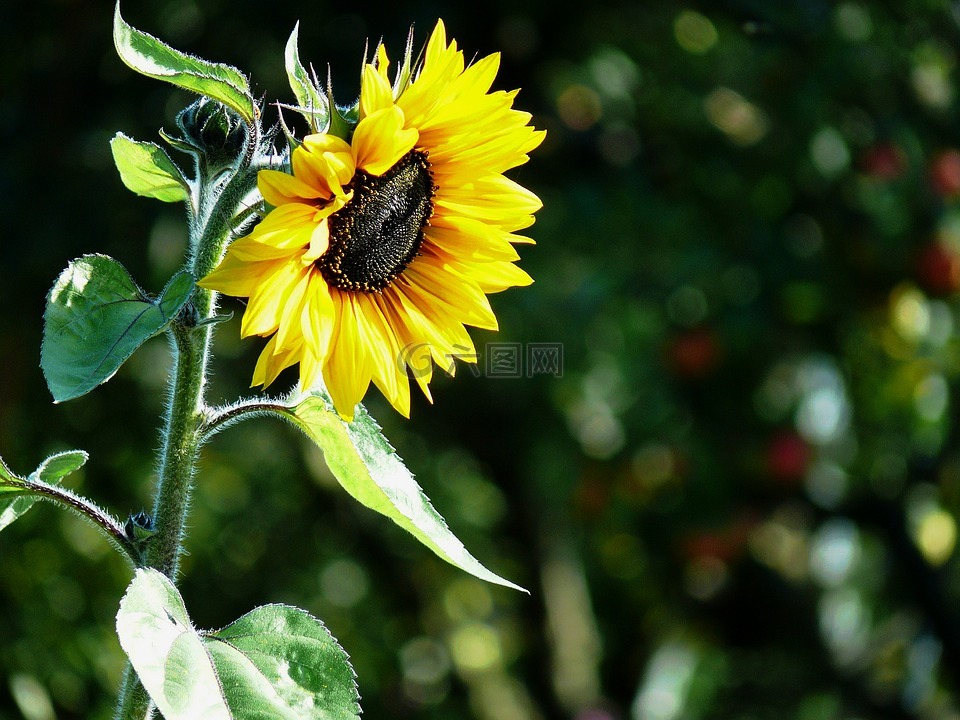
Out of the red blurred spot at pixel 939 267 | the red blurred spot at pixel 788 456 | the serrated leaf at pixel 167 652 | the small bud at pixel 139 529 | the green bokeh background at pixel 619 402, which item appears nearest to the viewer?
the serrated leaf at pixel 167 652

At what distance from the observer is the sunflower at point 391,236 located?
812mm

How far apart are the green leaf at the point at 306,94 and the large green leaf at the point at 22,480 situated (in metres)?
0.29

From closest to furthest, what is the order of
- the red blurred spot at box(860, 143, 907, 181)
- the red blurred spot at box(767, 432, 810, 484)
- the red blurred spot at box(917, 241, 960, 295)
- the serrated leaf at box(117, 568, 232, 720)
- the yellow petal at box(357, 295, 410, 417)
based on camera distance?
the serrated leaf at box(117, 568, 232, 720), the yellow petal at box(357, 295, 410, 417), the red blurred spot at box(860, 143, 907, 181), the red blurred spot at box(917, 241, 960, 295), the red blurred spot at box(767, 432, 810, 484)

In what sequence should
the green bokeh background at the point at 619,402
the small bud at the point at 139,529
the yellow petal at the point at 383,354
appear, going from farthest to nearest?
the green bokeh background at the point at 619,402
the yellow petal at the point at 383,354
the small bud at the point at 139,529

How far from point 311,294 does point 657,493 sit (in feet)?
8.10

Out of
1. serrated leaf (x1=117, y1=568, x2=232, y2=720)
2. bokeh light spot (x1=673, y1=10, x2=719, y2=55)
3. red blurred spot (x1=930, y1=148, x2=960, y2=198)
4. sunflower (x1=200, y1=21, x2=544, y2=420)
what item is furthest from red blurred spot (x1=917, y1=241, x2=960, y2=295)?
serrated leaf (x1=117, y1=568, x2=232, y2=720)

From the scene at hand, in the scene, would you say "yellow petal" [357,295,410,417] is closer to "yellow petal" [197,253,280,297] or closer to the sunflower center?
the sunflower center

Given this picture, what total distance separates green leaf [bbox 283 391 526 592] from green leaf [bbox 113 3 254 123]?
0.24 metres

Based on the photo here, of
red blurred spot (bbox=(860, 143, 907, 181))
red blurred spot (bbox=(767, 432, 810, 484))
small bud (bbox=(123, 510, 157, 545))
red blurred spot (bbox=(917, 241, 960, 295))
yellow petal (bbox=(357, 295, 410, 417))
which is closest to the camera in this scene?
small bud (bbox=(123, 510, 157, 545))

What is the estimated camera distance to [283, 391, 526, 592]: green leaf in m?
0.80

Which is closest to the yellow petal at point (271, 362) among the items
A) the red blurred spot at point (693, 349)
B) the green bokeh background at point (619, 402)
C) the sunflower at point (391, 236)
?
the sunflower at point (391, 236)

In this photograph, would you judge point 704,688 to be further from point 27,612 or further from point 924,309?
point 27,612

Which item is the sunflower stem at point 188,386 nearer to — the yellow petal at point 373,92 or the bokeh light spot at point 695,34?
the yellow petal at point 373,92

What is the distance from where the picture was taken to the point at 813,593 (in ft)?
11.5
